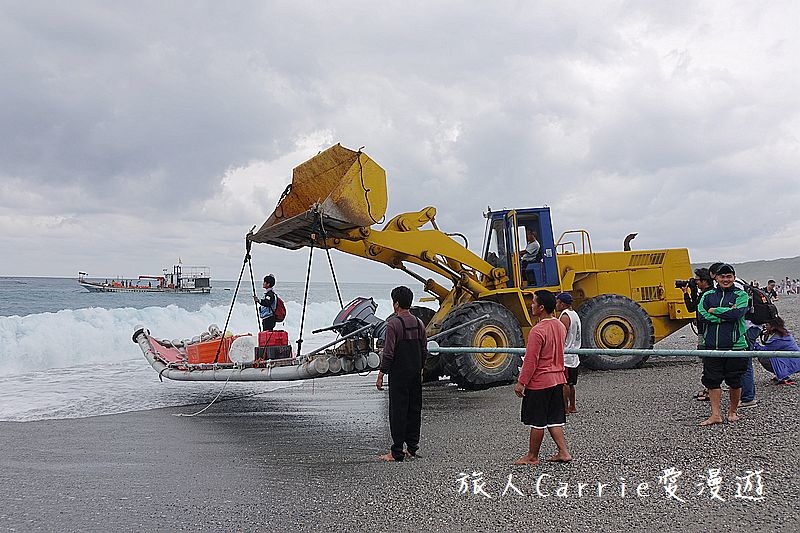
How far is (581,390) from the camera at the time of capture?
10.3 m

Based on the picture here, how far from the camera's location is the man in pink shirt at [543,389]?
6.02m

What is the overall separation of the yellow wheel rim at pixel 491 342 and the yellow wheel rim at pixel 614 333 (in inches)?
84.9

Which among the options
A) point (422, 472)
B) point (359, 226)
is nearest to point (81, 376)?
point (359, 226)

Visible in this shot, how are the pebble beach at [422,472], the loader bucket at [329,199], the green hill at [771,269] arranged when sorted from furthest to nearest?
the green hill at [771,269] < the loader bucket at [329,199] < the pebble beach at [422,472]

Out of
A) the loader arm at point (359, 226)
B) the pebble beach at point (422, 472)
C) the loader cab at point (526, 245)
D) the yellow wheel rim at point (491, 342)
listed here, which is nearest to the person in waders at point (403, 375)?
the pebble beach at point (422, 472)

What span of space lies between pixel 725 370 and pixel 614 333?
5594 mm

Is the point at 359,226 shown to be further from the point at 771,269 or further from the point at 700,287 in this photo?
the point at 771,269

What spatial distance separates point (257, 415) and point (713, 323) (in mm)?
6133

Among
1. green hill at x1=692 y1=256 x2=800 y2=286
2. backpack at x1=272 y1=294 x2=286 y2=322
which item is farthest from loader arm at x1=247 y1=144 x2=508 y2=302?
green hill at x1=692 y1=256 x2=800 y2=286

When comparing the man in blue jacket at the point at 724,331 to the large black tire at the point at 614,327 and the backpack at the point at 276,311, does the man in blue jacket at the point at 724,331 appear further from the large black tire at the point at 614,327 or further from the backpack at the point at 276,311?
the backpack at the point at 276,311

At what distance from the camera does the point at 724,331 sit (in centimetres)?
684

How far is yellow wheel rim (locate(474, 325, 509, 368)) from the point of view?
10961 mm

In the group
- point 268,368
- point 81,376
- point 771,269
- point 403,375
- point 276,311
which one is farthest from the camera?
point 771,269

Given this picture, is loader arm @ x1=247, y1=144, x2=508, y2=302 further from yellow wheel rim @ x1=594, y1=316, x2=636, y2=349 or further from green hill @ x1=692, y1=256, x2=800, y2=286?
green hill @ x1=692, y1=256, x2=800, y2=286
